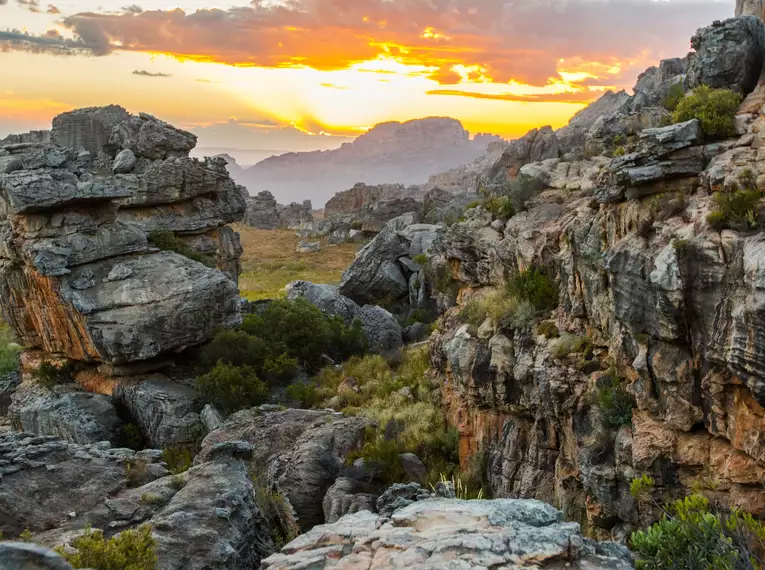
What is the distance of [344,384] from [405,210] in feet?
166

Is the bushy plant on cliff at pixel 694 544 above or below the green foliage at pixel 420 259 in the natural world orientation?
above

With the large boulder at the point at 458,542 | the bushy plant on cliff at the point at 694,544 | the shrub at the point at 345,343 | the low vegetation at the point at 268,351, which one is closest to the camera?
the large boulder at the point at 458,542

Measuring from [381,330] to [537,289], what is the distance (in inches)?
644

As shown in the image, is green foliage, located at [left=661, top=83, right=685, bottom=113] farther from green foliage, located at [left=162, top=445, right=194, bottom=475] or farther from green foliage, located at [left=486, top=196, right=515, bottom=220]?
green foliage, located at [left=162, top=445, right=194, bottom=475]

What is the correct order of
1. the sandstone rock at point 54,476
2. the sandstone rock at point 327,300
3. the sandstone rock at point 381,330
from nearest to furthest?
the sandstone rock at point 54,476 → the sandstone rock at point 381,330 → the sandstone rock at point 327,300

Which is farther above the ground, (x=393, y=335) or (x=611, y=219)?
(x=611, y=219)

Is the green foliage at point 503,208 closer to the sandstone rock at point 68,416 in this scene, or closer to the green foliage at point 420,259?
the sandstone rock at point 68,416

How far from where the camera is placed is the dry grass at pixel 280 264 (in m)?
53.2

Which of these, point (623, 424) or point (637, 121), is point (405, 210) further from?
point (623, 424)

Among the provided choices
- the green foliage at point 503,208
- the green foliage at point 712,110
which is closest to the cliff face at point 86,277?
the green foliage at point 503,208

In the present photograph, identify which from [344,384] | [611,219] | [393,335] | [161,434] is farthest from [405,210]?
[611,219]

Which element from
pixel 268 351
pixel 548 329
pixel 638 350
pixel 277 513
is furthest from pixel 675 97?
pixel 268 351

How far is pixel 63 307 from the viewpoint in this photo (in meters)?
24.4

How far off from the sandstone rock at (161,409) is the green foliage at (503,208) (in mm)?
13023
